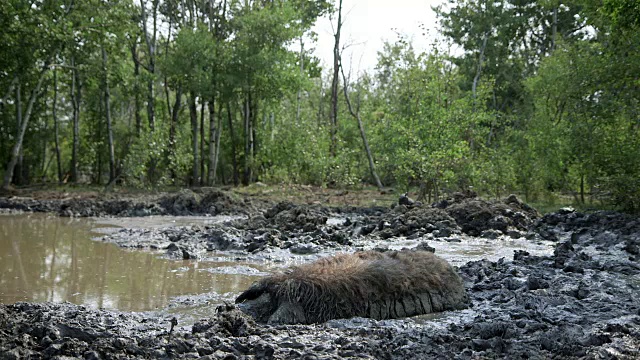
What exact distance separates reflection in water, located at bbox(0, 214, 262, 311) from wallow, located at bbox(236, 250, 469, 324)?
154cm

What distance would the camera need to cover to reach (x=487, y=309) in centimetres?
613

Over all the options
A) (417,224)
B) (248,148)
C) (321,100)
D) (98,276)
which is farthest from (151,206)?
(321,100)

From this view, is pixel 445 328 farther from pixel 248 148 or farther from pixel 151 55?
pixel 151 55

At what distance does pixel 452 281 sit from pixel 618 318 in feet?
5.59

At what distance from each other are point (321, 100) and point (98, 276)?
38949 millimetres

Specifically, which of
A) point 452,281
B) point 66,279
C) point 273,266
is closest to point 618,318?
point 452,281

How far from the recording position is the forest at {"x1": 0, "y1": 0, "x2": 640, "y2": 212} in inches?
687

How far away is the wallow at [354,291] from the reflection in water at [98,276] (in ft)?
5.04

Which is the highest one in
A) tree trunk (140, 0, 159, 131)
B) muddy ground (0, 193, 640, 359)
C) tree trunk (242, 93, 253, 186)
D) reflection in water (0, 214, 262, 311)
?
tree trunk (140, 0, 159, 131)

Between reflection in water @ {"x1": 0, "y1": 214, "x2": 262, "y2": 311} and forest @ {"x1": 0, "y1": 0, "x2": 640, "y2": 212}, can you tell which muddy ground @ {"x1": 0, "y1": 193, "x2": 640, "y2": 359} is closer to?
reflection in water @ {"x1": 0, "y1": 214, "x2": 262, "y2": 311}

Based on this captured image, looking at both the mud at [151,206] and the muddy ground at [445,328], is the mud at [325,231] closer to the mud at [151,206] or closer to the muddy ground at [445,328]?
the muddy ground at [445,328]

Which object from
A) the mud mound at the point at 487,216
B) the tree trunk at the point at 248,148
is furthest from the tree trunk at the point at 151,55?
the mud mound at the point at 487,216

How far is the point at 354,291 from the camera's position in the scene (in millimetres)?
5926

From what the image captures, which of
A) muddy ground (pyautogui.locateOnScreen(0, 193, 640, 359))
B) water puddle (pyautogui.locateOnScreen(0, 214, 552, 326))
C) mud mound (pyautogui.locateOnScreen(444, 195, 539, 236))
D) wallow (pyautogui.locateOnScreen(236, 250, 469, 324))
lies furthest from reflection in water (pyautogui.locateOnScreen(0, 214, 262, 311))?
mud mound (pyautogui.locateOnScreen(444, 195, 539, 236))
